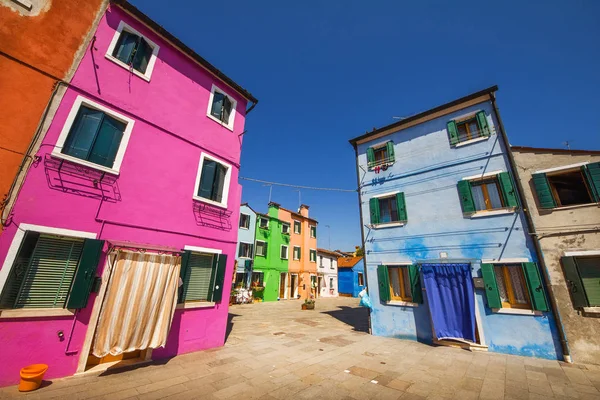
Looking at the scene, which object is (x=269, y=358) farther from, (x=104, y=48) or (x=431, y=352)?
(x=104, y=48)

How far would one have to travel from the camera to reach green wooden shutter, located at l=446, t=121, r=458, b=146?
1036cm

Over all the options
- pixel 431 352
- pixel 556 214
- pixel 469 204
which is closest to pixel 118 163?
pixel 431 352

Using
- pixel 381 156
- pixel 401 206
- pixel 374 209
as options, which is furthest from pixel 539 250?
pixel 381 156

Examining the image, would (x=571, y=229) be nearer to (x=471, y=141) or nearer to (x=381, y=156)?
(x=471, y=141)

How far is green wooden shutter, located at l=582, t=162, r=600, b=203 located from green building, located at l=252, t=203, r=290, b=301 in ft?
74.1

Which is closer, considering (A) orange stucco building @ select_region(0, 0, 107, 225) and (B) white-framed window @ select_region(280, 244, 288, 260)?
(A) orange stucco building @ select_region(0, 0, 107, 225)

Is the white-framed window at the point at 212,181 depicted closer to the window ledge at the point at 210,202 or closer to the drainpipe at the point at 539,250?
the window ledge at the point at 210,202

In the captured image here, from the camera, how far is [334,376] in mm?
5766

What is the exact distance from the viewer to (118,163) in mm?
6402

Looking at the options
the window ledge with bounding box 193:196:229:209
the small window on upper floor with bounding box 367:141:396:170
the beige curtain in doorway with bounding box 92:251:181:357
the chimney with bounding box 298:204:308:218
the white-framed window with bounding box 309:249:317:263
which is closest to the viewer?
the beige curtain in doorway with bounding box 92:251:181:357

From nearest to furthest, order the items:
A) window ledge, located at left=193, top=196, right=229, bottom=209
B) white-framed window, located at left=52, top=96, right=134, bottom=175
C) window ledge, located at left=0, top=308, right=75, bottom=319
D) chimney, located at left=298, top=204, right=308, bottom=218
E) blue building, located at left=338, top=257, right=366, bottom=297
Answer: window ledge, located at left=0, top=308, right=75, bottom=319 → white-framed window, located at left=52, top=96, right=134, bottom=175 → window ledge, located at left=193, top=196, right=229, bottom=209 → chimney, located at left=298, top=204, right=308, bottom=218 → blue building, located at left=338, top=257, right=366, bottom=297

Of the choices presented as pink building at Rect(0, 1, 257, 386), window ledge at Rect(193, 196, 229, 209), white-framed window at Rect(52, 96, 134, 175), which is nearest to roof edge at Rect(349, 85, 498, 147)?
pink building at Rect(0, 1, 257, 386)

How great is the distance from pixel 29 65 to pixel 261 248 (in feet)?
70.2

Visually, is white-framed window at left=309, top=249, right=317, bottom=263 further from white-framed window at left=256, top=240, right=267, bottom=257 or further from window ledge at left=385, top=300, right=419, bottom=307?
window ledge at left=385, top=300, right=419, bottom=307
